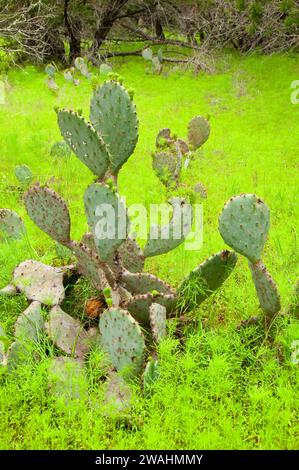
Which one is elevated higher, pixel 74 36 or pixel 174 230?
pixel 74 36

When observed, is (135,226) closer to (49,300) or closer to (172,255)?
(172,255)

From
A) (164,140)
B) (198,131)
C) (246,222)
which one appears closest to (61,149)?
(164,140)

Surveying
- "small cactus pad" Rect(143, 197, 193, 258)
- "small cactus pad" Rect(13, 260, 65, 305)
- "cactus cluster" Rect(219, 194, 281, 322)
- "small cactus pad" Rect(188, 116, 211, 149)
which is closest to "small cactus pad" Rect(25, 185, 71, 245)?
"small cactus pad" Rect(13, 260, 65, 305)

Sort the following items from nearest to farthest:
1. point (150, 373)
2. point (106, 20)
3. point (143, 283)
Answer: point (150, 373) < point (143, 283) < point (106, 20)

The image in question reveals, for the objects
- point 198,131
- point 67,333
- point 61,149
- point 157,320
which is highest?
point 198,131

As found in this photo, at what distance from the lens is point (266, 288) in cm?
287

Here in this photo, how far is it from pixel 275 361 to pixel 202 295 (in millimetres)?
582

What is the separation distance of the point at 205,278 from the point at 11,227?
154cm

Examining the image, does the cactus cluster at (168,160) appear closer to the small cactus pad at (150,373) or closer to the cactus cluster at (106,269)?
the cactus cluster at (106,269)

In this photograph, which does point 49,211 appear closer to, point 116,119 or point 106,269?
point 106,269

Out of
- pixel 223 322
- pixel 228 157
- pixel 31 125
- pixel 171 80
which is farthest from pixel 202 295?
pixel 171 80

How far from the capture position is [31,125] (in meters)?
7.11

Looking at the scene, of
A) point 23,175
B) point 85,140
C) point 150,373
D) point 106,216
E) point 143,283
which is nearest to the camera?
point 150,373

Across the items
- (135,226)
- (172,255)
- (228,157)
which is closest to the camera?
(172,255)
